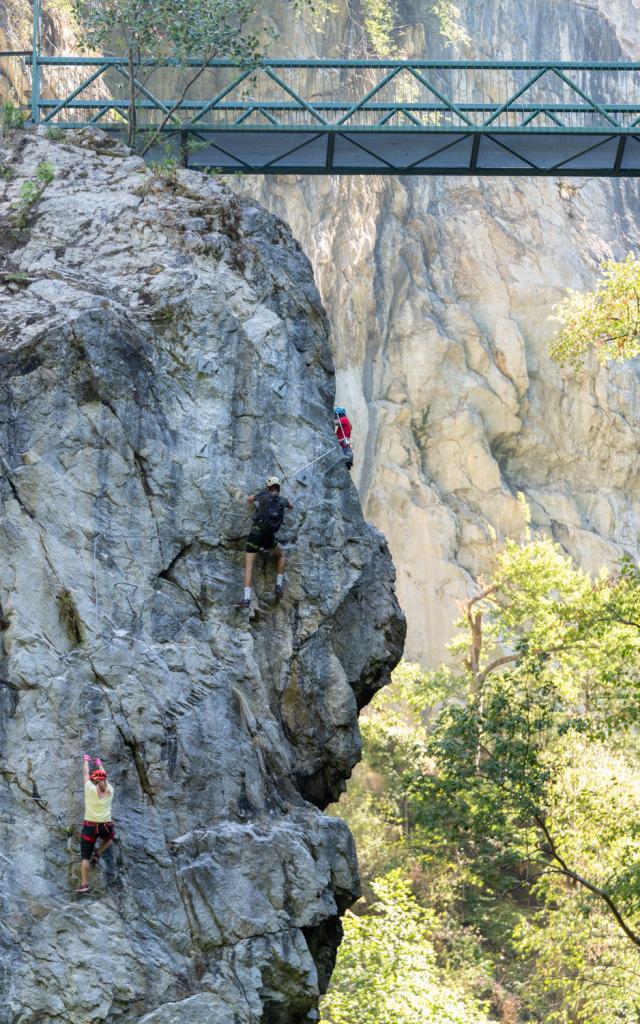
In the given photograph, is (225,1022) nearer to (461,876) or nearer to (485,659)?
(461,876)

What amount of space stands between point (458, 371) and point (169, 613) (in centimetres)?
3162

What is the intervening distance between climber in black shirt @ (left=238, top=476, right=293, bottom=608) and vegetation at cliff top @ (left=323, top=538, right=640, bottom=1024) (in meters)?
5.23

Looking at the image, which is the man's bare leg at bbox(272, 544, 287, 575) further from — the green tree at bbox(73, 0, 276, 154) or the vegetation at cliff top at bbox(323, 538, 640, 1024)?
the green tree at bbox(73, 0, 276, 154)

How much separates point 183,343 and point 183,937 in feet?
26.6

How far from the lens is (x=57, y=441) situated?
18.2 meters

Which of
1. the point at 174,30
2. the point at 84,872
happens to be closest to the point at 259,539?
the point at 84,872

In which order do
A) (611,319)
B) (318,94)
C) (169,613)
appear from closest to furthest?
(169,613) < (611,319) < (318,94)

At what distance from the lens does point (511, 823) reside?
22.8 metres

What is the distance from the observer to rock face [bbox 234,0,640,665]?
4553 centimetres

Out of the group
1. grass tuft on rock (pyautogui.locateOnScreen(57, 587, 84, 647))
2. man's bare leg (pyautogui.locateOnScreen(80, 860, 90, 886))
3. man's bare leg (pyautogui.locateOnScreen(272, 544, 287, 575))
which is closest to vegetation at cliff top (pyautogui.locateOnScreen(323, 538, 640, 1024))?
man's bare leg (pyautogui.locateOnScreen(272, 544, 287, 575))

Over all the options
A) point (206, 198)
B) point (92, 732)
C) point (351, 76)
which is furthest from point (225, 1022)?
point (351, 76)

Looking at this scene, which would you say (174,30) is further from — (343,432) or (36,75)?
(343,432)

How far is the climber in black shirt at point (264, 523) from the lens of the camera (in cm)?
1830

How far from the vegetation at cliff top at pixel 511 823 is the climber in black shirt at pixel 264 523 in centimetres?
523
